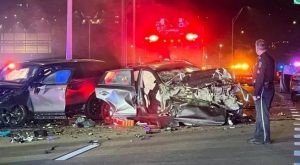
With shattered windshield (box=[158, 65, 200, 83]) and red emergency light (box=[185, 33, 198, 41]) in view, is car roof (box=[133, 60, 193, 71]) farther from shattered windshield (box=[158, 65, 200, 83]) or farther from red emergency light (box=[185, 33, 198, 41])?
red emergency light (box=[185, 33, 198, 41])

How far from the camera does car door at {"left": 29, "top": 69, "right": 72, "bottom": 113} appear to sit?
12086 millimetres

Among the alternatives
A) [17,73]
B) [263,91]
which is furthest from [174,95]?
[17,73]

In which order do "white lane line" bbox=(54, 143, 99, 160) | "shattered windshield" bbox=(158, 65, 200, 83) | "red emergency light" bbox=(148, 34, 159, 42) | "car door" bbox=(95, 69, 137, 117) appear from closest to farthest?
"white lane line" bbox=(54, 143, 99, 160) < "shattered windshield" bbox=(158, 65, 200, 83) < "car door" bbox=(95, 69, 137, 117) < "red emergency light" bbox=(148, 34, 159, 42)

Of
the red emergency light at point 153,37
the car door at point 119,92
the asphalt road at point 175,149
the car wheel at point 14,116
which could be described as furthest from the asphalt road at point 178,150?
the red emergency light at point 153,37

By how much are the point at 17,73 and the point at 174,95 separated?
4.21 m

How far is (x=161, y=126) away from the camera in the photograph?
11.2m

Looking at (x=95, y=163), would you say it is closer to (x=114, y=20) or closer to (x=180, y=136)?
(x=180, y=136)

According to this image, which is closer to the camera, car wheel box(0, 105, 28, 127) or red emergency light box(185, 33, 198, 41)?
car wheel box(0, 105, 28, 127)

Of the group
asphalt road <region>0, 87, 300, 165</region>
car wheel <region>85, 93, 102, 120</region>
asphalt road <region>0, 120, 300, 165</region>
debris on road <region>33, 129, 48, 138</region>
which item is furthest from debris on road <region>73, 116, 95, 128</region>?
asphalt road <region>0, 120, 300, 165</region>

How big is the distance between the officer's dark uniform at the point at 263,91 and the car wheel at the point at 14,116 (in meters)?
5.69

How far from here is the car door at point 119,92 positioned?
1173cm

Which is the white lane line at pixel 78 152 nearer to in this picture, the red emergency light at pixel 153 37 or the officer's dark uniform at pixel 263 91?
the officer's dark uniform at pixel 263 91

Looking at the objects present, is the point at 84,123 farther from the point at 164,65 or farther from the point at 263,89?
the point at 263,89

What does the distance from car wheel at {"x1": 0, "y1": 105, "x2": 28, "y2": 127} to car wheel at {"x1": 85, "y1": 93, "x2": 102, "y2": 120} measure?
1.56 meters
